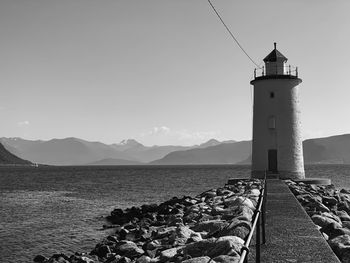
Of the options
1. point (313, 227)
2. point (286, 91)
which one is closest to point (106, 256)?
point (313, 227)

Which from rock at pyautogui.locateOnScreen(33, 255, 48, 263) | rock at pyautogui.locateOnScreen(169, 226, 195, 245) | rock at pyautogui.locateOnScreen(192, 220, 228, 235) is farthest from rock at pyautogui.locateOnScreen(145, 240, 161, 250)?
rock at pyautogui.locateOnScreen(33, 255, 48, 263)

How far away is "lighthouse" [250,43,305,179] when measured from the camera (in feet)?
68.9

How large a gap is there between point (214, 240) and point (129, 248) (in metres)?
3.47

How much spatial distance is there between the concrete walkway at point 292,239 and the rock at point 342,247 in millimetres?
224

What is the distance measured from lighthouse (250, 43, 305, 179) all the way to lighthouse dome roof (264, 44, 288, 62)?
0.27 feet

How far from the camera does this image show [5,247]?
1441 centimetres

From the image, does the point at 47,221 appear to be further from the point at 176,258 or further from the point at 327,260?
the point at 327,260

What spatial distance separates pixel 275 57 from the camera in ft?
71.4

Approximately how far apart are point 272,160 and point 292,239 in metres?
13.9

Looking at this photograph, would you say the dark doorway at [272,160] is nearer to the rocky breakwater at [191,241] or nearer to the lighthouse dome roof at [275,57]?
the lighthouse dome roof at [275,57]

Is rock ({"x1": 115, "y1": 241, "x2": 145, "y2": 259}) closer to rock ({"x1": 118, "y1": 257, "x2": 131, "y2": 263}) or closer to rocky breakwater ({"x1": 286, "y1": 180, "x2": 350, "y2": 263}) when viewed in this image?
rock ({"x1": 118, "y1": 257, "x2": 131, "y2": 263})

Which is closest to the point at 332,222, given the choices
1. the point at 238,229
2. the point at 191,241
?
the point at 238,229

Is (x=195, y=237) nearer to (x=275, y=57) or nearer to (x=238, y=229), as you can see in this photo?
(x=238, y=229)

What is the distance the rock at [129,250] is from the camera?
9945 millimetres
